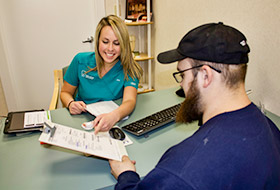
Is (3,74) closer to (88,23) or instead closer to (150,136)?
(88,23)

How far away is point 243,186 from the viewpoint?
52 cm

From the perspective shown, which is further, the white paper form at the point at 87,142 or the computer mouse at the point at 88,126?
the computer mouse at the point at 88,126

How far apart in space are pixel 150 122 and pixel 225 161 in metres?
0.60

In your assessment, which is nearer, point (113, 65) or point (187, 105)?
point (187, 105)

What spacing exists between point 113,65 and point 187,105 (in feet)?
2.94

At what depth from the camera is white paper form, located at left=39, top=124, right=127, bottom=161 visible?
762 millimetres

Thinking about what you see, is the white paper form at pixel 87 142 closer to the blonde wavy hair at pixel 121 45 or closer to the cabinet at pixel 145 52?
the blonde wavy hair at pixel 121 45

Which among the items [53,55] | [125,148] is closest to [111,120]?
[125,148]

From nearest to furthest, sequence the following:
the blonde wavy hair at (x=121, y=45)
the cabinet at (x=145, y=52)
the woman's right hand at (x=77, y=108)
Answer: the woman's right hand at (x=77, y=108), the blonde wavy hair at (x=121, y=45), the cabinet at (x=145, y=52)

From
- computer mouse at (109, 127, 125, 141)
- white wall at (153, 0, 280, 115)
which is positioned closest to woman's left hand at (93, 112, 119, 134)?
computer mouse at (109, 127, 125, 141)

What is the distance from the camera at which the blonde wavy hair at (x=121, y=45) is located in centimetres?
139

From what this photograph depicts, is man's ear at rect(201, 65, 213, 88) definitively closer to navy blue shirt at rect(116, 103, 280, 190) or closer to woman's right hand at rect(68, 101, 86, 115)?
navy blue shirt at rect(116, 103, 280, 190)

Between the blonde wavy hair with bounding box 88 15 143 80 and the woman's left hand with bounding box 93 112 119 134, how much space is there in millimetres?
485

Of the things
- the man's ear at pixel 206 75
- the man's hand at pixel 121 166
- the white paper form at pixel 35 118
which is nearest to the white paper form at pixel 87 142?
the man's hand at pixel 121 166
